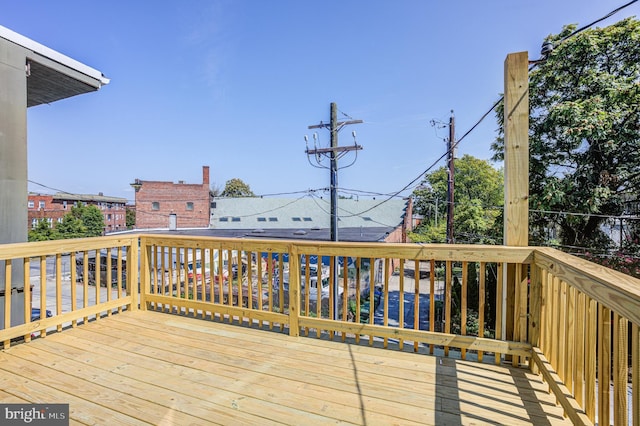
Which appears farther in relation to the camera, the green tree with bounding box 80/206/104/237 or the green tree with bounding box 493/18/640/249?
the green tree with bounding box 80/206/104/237

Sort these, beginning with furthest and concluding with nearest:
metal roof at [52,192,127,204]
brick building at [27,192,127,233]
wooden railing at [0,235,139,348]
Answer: metal roof at [52,192,127,204] → brick building at [27,192,127,233] → wooden railing at [0,235,139,348]

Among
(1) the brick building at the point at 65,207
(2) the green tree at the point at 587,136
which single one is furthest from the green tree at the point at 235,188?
(2) the green tree at the point at 587,136

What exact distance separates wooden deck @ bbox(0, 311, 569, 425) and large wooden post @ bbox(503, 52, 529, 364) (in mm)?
→ 468

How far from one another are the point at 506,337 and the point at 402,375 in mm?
888

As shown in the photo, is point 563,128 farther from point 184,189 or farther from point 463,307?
point 184,189

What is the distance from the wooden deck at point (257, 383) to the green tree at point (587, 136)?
6596 millimetres

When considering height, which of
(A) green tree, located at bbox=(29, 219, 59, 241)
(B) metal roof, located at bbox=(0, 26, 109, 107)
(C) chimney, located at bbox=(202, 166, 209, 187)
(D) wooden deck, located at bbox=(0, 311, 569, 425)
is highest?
(C) chimney, located at bbox=(202, 166, 209, 187)

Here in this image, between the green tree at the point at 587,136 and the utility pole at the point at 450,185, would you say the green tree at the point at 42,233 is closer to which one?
the utility pole at the point at 450,185

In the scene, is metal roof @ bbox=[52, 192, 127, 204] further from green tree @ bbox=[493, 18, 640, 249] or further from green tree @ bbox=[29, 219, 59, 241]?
green tree @ bbox=[493, 18, 640, 249]

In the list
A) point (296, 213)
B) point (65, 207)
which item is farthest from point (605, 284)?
point (65, 207)

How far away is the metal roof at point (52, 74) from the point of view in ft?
9.80

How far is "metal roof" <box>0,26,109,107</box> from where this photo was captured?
2.99 m

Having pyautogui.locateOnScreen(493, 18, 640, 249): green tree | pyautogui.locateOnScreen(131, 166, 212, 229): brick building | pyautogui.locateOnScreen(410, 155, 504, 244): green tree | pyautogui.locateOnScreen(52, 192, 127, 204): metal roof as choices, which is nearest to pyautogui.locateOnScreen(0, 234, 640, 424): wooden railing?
pyautogui.locateOnScreen(493, 18, 640, 249): green tree

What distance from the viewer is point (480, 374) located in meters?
2.09
